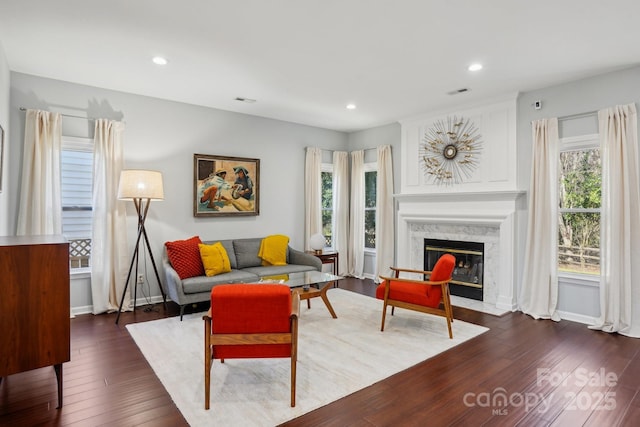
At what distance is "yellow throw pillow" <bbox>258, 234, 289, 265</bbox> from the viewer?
214 inches

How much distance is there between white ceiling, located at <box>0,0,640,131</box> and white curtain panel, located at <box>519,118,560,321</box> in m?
0.69

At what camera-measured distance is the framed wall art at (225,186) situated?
17.2ft

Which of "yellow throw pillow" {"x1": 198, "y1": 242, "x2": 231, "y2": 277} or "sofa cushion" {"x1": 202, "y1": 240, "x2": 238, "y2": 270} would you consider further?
"sofa cushion" {"x1": 202, "y1": 240, "x2": 238, "y2": 270}

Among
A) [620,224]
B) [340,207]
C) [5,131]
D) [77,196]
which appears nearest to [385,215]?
[340,207]

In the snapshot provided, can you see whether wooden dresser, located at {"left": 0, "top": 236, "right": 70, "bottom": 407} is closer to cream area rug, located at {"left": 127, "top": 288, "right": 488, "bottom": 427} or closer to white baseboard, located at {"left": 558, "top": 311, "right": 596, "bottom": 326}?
cream area rug, located at {"left": 127, "top": 288, "right": 488, "bottom": 427}

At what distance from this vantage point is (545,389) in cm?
263

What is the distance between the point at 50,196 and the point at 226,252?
2162mm

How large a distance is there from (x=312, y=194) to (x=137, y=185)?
119 inches

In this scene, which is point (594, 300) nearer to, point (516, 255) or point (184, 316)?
point (516, 255)

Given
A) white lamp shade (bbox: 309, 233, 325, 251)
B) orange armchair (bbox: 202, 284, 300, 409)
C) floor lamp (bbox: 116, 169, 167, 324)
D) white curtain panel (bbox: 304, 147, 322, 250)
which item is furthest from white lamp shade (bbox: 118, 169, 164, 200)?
white curtain panel (bbox: 304, 147, 322, 250)

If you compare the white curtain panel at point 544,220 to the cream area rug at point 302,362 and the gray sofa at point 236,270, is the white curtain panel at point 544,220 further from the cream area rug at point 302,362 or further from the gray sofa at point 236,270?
the gray sofa at point 236,270

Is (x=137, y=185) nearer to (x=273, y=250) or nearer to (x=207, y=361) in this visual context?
(x=273, y=250)

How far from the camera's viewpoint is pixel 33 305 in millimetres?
2283

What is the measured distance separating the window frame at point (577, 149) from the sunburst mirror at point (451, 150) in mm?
1032
